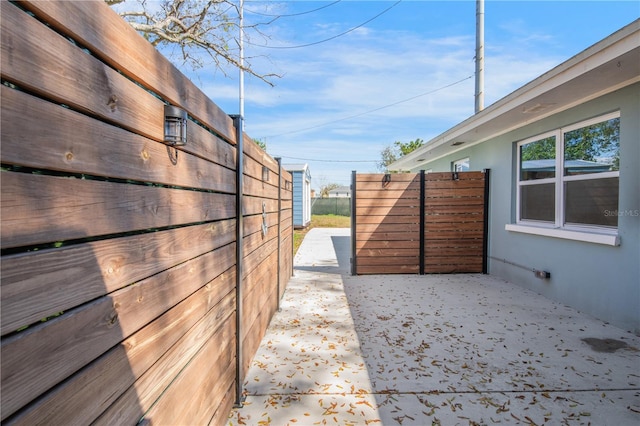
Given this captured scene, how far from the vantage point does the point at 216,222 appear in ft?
6.26

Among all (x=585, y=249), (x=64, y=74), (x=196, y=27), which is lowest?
(x=585, y=249)

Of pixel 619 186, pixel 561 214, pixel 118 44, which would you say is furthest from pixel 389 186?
pixel 118 44

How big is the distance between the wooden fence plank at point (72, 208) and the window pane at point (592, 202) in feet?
15.9

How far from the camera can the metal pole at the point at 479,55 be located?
8516 mm

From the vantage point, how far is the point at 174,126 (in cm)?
131

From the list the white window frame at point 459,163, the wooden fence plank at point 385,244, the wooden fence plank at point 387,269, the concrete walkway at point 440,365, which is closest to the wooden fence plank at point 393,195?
the wooden fence plank at point 385,244

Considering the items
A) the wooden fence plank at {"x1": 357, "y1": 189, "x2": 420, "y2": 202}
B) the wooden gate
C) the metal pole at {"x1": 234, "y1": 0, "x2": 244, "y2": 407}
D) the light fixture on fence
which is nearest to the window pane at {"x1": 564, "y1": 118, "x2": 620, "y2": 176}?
the wooden gate

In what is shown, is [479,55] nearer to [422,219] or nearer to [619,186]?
[422,219]

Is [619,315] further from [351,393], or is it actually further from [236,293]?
[236,293]

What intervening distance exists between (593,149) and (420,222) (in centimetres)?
296

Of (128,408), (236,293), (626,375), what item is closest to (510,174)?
(626,375)

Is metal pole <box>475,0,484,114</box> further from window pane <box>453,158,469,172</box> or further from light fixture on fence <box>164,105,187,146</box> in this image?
light fixture on fence <box>164,105,187,146</box>

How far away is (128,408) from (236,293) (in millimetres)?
1316

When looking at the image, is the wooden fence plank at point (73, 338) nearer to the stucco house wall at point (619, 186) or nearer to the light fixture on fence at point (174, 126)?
the light fixture on fence at point (174, 126)
